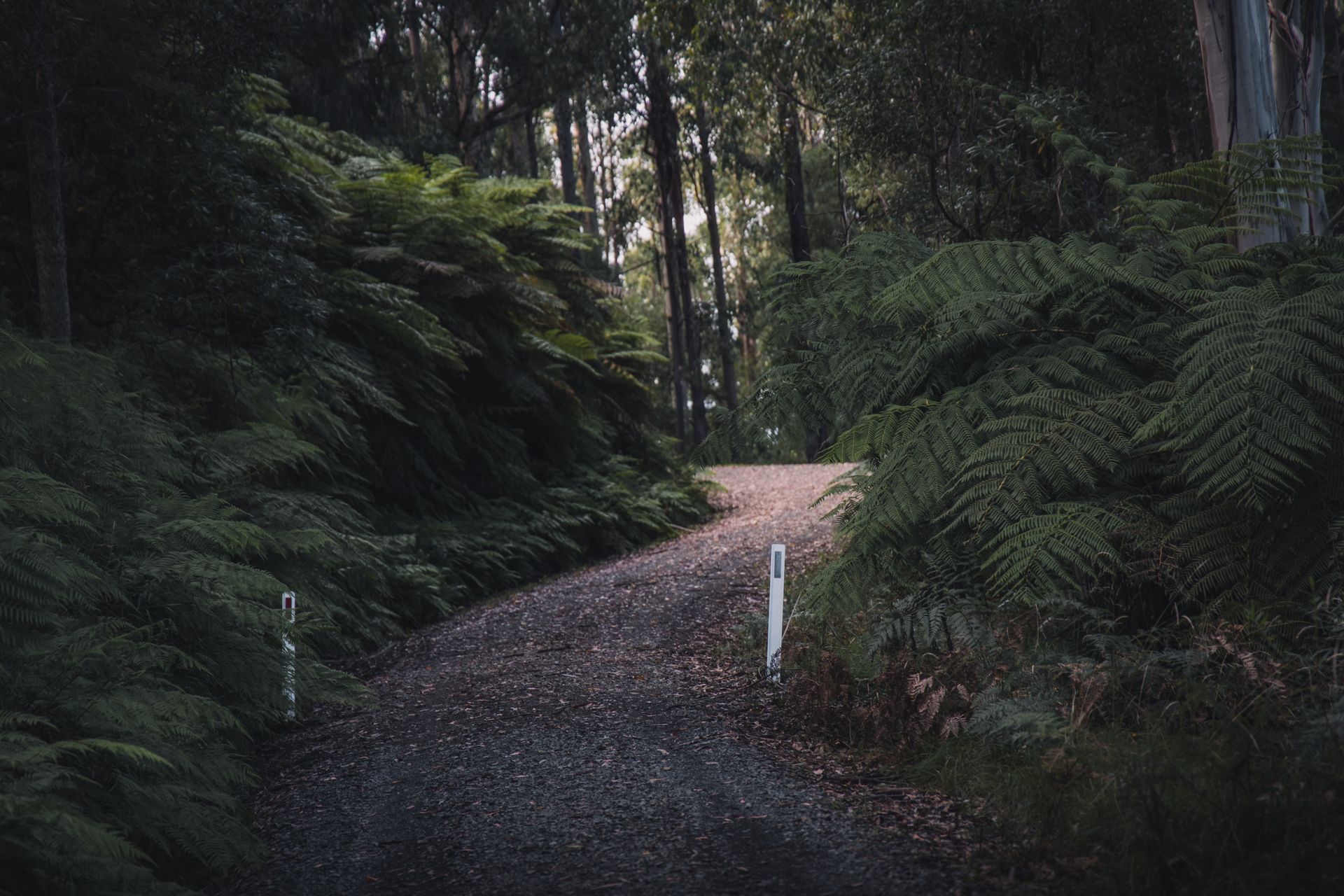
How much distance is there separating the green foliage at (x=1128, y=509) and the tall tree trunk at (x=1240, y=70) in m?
1.27

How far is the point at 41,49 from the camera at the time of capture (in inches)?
269

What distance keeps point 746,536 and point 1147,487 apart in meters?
8.39

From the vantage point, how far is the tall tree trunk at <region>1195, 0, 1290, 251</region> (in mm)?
6930

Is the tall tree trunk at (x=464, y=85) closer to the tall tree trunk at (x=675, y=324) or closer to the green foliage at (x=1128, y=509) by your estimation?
the tall tree trunk at (x=675, y=324)

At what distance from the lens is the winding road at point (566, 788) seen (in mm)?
3686

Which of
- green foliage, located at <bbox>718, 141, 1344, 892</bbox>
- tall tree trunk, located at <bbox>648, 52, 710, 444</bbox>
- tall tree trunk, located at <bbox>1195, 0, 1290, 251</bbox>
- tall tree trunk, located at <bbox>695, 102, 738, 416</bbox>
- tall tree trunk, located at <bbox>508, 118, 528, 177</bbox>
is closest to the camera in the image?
green foliage, located at <bbox>718, 141, 1344, 892</bbox>

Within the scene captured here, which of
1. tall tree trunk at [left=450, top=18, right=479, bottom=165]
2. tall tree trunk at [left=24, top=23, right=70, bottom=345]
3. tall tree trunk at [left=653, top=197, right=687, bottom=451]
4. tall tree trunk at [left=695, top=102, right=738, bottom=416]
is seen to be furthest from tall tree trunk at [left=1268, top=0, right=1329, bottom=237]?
tall tree trunk at [left=653, top=197, right=687, bottom=451]

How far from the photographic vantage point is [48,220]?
7.27 metres

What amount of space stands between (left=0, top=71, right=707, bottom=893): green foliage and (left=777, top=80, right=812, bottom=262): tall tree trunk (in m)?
4.30

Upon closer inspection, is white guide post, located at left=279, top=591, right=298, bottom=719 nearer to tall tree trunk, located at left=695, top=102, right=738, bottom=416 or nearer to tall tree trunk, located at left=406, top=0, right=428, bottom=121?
tall tree trunk, located at left=406, top=0, right=428, bottom=121

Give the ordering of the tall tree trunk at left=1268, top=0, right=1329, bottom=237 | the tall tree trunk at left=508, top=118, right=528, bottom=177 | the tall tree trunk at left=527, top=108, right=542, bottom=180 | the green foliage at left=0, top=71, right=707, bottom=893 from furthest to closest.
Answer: the tall tree trunk at left=508, top=118, right=528, bottom=177
the tall tree trunk at left=527, top=108, right=542, bottom=180
the tall tree trunk at left=1268, top=0, right=1329, bottom=237
the green foliage at left=0, top=71, right=707, bottom=893

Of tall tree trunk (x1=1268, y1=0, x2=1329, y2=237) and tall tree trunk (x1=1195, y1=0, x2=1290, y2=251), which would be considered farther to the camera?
tall tree trunk (x1=1268, y1=0, x2=1329, y2=237)

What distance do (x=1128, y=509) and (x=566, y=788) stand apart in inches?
113

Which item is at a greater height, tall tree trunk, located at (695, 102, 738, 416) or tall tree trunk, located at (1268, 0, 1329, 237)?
tall tree trunk, located at (695, 102, 738, 416)
